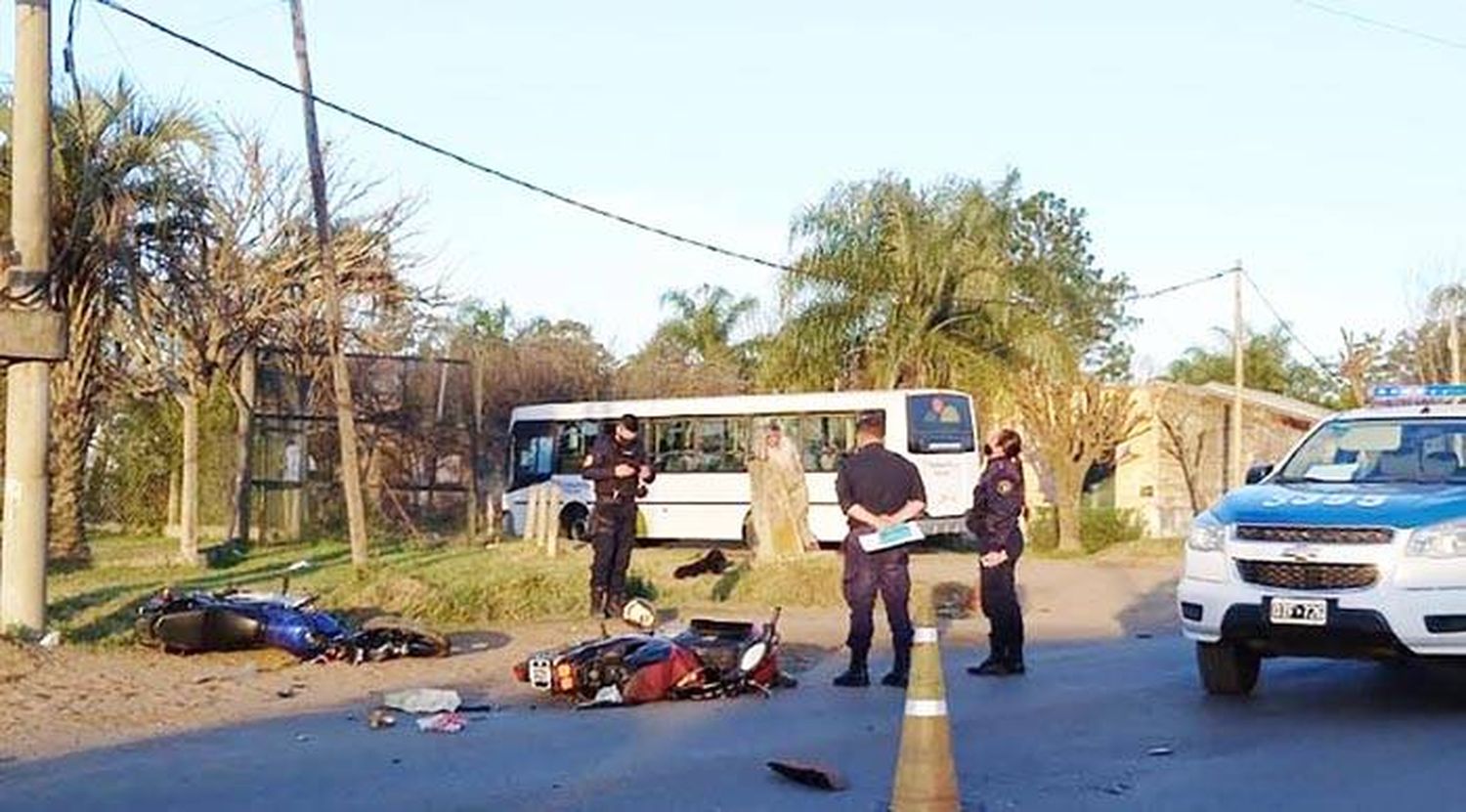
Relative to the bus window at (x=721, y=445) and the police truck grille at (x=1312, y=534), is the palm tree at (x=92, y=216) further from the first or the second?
the police truck grille at (x=1312, y=534)

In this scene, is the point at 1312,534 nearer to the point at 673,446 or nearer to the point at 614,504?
the point at 614,504

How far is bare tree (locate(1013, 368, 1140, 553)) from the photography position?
121ft

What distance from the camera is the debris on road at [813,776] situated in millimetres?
8695

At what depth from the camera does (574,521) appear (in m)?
33.9

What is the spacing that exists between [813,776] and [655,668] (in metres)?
2.94

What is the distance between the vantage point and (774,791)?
8602mm

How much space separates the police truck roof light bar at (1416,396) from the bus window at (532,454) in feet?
75.4

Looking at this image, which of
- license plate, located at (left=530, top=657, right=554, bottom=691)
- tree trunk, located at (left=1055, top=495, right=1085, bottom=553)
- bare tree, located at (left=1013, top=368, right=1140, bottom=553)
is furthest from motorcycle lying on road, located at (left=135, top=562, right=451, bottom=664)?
bare tree, located at (left=1013, top=368, right=1140, bottom=553)

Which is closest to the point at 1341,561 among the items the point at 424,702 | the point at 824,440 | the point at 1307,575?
the point at 1307,575

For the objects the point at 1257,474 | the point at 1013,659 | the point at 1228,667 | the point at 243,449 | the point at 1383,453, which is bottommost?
the point at 1013,659

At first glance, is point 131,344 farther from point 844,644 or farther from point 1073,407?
point 1073,407

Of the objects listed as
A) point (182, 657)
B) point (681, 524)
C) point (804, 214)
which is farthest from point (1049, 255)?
point (182, 657)

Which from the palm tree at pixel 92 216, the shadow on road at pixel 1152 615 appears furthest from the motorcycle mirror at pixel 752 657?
the palm tree at pixel 92 216

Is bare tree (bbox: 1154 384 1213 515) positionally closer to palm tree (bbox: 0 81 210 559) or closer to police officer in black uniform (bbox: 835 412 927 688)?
palm tree (bbox: 0 81 210 559)
